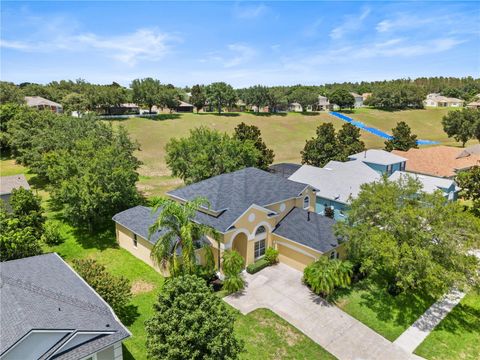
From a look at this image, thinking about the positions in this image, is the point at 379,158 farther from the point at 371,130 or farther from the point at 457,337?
the point at 371,130

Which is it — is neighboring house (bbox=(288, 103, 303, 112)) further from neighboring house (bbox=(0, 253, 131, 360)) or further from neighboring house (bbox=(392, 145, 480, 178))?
neighboring house (bbox=(0, 253, 131, 360))

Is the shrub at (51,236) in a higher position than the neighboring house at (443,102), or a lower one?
lower

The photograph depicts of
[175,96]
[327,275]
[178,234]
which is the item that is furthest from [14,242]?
[175,96]

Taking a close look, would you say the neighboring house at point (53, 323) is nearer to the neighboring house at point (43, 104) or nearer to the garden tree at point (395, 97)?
the neighboring house at point (43, 104)

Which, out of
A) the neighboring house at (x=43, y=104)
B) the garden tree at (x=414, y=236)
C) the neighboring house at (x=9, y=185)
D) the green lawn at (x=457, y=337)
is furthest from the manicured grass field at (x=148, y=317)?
the neighboring house at (x=43, y=104)

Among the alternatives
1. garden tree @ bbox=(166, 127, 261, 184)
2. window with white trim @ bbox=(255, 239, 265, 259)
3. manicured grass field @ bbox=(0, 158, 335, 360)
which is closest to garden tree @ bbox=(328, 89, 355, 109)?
garden tree @ bbox=(166, 127, 261, 184)

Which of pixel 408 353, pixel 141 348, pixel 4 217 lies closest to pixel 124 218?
pixel 4 217
